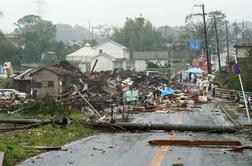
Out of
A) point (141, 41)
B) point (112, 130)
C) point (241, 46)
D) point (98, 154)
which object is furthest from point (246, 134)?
point (141, 41)

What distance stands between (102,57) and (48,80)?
4858 centimetres

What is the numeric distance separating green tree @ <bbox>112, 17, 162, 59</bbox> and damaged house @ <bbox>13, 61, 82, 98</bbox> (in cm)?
8427

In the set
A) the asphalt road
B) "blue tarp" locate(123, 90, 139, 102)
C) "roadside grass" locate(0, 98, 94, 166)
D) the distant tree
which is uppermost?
the distant tree

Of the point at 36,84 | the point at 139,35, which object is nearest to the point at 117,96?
the point at 36,84

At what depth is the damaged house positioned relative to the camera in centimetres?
5891

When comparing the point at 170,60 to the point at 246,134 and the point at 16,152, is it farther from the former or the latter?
the point at 16,152

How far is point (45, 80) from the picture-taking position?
61.2 m

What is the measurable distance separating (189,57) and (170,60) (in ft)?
40.4

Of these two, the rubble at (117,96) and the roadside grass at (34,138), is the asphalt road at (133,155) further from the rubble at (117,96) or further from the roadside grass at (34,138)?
the rubble at (117,96)

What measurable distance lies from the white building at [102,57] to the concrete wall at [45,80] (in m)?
44.5

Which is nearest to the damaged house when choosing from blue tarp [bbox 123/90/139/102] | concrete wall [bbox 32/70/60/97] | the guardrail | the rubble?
concrete wall [bbox 32/70/60/97]

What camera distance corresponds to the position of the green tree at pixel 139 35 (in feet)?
489

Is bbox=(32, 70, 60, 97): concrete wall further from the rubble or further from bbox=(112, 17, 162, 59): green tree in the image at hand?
bbox=(112, 17, 162, 59): green tree

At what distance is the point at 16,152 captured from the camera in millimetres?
12648
